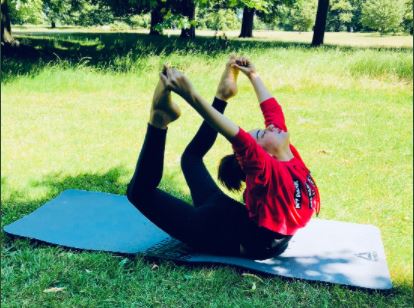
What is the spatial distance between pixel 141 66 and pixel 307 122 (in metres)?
3.69

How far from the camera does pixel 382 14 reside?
26.7ft

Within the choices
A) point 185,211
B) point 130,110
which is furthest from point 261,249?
point 130,110

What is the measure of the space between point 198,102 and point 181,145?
11.0ft

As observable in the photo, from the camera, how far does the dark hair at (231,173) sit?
9.27 ft

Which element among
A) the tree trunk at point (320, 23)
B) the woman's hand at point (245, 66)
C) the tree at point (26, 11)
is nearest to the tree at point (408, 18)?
the tree trunk at point (320, 23)

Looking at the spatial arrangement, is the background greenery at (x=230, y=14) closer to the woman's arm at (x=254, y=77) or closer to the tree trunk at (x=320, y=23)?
the tree trunk at (x=320, y=23)

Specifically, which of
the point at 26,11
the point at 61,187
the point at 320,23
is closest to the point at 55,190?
the point at 61,187

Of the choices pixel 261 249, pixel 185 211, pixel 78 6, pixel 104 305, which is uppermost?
pixel 78 6

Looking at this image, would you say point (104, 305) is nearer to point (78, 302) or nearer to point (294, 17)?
point (78, 302)

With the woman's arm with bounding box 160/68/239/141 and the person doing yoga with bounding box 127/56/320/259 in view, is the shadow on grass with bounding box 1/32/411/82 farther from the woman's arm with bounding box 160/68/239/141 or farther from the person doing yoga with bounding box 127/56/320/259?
the woman's arm with bounding box 160/68/239/141

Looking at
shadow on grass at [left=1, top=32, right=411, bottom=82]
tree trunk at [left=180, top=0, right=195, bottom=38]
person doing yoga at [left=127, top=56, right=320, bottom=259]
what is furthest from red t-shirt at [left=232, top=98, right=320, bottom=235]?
tree trunk at [left=180, top=0, right=195, bottom=38]

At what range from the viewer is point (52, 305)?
255 centimetres

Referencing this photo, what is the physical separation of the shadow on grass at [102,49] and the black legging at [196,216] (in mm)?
6124

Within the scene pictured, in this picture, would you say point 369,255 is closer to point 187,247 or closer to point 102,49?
point 187,247
